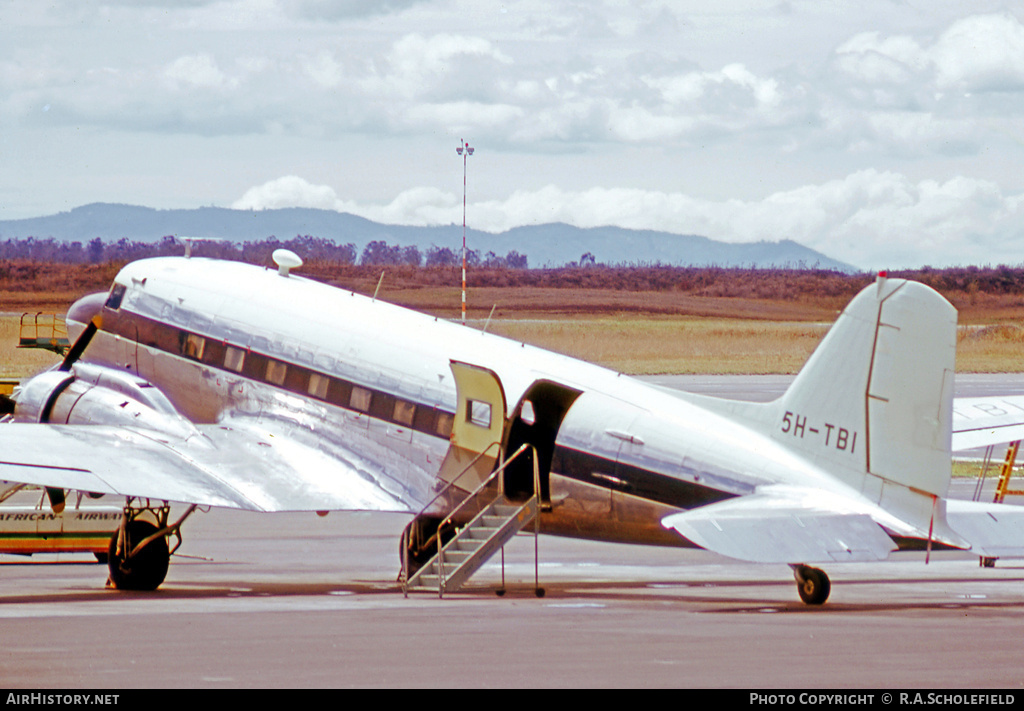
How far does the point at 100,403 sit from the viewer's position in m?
22.4

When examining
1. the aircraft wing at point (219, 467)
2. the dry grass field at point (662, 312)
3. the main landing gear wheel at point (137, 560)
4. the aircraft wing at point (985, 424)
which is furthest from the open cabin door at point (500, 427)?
the dry grass field at point (662, 312)

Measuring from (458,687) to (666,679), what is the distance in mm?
1814

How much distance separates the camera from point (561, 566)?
75.7 ft

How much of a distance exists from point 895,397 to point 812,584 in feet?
8.49

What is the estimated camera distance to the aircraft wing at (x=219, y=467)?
19000 millimetres

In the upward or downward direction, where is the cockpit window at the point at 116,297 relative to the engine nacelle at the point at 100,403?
upward

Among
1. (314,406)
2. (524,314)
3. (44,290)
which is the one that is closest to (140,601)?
(314,406)

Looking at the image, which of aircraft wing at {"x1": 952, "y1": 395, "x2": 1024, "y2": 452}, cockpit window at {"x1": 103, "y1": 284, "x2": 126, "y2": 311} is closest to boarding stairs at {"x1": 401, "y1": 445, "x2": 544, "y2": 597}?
aircraft wing at {"x1": 952, "y1": 395, "x2": 1024, "y2": 452}

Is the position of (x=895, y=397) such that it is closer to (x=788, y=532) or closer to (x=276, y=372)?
(x=788, y=532)

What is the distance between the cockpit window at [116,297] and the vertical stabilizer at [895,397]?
12.7 meters

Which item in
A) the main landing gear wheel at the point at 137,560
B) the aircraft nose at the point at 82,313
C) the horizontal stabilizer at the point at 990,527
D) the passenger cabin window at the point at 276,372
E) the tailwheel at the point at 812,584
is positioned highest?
the aircraft nose at the point at 82,313

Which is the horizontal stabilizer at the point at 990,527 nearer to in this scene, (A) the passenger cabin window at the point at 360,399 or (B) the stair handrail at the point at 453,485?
(B) the stair handrail at the point at 453,485

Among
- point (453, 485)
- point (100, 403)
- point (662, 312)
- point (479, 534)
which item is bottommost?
point (479, 534)

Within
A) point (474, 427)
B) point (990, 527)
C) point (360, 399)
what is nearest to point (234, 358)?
point (360, 399)
